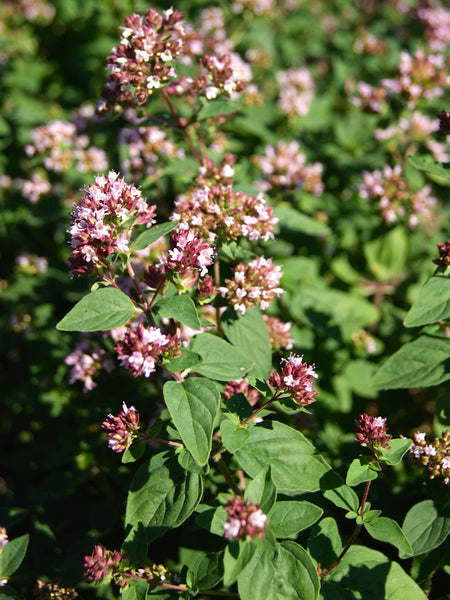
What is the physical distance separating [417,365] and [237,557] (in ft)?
5.56

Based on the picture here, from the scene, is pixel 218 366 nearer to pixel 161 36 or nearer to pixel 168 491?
pixel 168 491

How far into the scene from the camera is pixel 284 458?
2480 mm

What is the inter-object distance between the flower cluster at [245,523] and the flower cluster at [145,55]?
2451mm

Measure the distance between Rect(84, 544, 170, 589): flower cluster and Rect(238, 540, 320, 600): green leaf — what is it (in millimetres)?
529

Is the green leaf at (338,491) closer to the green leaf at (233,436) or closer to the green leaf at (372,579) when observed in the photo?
the green leaf at (372,579)

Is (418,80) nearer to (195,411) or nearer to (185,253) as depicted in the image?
(185,253)

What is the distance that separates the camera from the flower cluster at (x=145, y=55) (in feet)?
9.87

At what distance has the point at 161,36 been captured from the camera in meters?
3.20

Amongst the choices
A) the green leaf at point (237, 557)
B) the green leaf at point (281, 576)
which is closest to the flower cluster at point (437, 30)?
the green leaf at point (281, 576)

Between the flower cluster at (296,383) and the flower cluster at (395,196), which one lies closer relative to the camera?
the flower cluster at (296,383)

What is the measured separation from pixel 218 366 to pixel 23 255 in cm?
373

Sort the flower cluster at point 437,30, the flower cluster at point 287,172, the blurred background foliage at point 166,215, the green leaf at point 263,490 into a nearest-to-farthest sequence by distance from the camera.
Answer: the green leaf at point 263,490 < the blurred background foliage at point 166,215 < the flower cluster at point 287,172 < the flower cluster at point 437,30

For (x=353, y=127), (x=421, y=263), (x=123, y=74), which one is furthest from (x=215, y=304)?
(x=353, y=127)

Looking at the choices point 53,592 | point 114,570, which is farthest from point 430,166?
point 53,592
